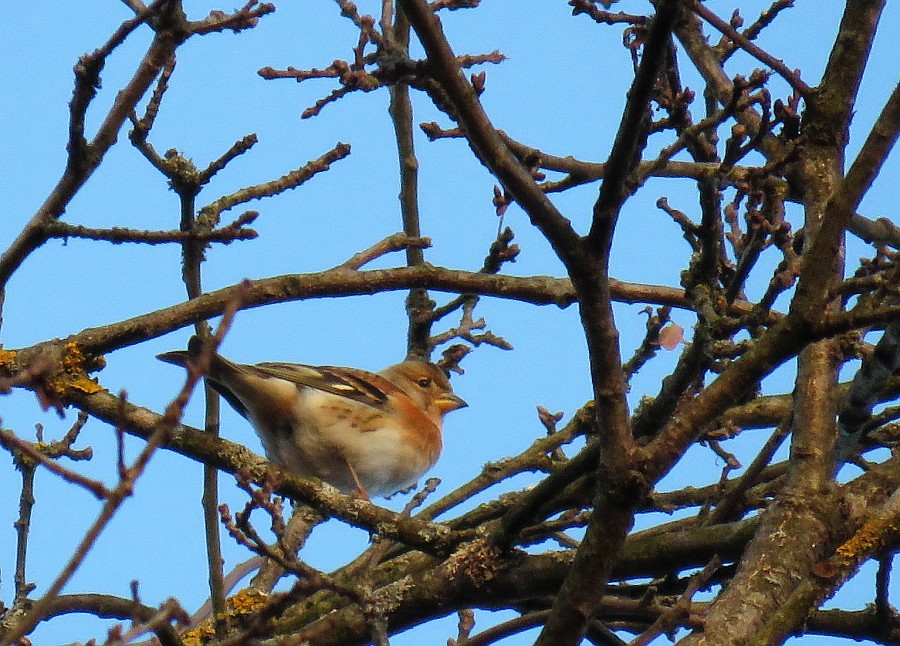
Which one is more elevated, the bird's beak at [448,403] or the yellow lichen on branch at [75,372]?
the bird's beak at [448,403]

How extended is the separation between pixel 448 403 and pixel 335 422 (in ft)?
5.83

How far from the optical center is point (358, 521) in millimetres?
4141

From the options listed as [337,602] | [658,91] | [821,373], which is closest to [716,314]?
[821,373]

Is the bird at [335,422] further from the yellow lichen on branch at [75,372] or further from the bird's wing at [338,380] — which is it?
the yellow lichen on branch at [75,372]

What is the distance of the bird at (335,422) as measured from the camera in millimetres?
6375

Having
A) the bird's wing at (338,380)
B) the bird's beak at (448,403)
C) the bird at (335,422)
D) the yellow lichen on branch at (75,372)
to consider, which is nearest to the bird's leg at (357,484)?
the bird at (335,422)

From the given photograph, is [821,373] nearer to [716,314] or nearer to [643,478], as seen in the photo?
[716,314]

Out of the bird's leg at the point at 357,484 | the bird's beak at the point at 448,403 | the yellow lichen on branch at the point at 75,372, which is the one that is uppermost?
the bird's beak at the point at 448,403

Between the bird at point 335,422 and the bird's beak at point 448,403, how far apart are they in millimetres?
586

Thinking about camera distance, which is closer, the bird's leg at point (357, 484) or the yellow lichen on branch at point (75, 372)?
the yellow lichen on branch at point (75, 372)

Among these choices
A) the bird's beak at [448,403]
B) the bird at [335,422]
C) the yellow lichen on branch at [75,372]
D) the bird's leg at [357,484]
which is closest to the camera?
the yellow lichen on branch at [75,372]

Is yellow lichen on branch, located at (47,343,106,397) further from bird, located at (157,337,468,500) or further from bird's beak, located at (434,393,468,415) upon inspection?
bird's beak, located at (434,393,468,415)

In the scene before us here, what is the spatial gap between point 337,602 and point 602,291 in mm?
2232

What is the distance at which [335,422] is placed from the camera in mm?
6578
